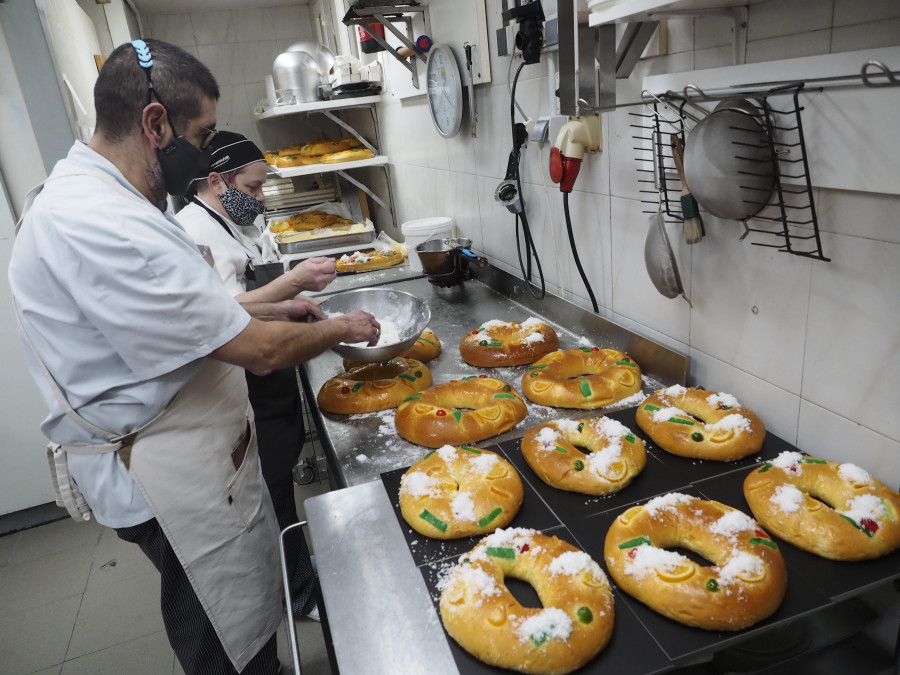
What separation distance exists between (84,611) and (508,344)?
201cm

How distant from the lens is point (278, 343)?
123 cm

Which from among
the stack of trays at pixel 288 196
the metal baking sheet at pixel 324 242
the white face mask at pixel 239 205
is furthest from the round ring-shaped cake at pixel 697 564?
the stack of trays at pixel 288 196

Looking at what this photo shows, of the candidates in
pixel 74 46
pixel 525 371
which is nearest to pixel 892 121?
pixel 525 371

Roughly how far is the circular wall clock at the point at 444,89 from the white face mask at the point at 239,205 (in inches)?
35.4

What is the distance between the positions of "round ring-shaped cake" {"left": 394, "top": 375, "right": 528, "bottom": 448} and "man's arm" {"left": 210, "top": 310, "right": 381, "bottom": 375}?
0.83 ft

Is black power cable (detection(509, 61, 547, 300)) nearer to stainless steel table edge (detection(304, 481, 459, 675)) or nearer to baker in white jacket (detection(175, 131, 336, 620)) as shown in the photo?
baker in white jacket (detection(175, 131, 336, 620))

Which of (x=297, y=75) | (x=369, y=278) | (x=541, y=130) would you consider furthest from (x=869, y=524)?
(x=297, y=75)

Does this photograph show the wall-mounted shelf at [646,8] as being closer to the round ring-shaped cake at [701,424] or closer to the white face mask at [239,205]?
the round ring-shaped cake at [701,424]

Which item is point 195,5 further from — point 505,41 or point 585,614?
point 585,614

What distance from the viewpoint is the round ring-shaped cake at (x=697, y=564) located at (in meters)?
0.83

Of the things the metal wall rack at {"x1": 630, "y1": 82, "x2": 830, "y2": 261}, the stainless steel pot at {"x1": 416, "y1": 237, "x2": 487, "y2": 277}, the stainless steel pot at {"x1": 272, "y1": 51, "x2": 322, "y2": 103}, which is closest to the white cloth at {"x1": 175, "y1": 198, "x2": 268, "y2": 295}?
the stainless steel pot at {"x1": 416, "y1": 237, "x2": 487, "y2": 277}

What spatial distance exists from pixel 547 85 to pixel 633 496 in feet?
4.25

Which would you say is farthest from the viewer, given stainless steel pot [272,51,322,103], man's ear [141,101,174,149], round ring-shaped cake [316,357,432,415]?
stainless steel pot [272,51,322,103]

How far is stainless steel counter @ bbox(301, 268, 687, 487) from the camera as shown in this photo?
138 centimetres
